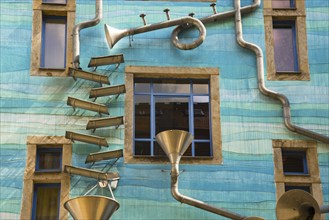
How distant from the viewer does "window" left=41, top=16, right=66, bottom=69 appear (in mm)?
18250

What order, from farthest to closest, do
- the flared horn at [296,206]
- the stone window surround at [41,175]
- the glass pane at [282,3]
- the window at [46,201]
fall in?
Result: the glass pane at [282,3], the window at [46,201], the stone window surround at [41,175], the flared horn at [296,206]

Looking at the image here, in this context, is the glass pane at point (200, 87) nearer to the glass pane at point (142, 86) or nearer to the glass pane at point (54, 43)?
the glass pane at point (142, 86)

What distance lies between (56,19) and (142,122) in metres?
3.33

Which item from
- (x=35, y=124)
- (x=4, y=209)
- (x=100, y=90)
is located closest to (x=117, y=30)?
(x=100, y=90)

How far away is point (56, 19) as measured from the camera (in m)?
18.7

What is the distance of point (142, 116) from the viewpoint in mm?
17875

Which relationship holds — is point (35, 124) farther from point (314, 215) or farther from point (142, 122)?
point (314, 215)

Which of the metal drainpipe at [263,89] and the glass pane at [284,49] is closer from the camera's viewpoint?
the metal drainpipe at [263,89]

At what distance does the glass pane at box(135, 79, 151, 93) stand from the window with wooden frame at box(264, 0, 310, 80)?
279cm

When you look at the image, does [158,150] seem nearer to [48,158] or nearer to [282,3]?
[48,158]

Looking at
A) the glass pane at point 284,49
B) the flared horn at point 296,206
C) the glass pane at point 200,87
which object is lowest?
the flared horn at point 296,206

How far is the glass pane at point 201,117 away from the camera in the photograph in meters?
17.8

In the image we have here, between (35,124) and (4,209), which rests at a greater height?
(35,124)

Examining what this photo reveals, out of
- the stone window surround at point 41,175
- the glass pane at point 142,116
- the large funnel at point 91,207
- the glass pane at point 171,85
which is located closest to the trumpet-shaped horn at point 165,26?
the glass pane at point 171,85
